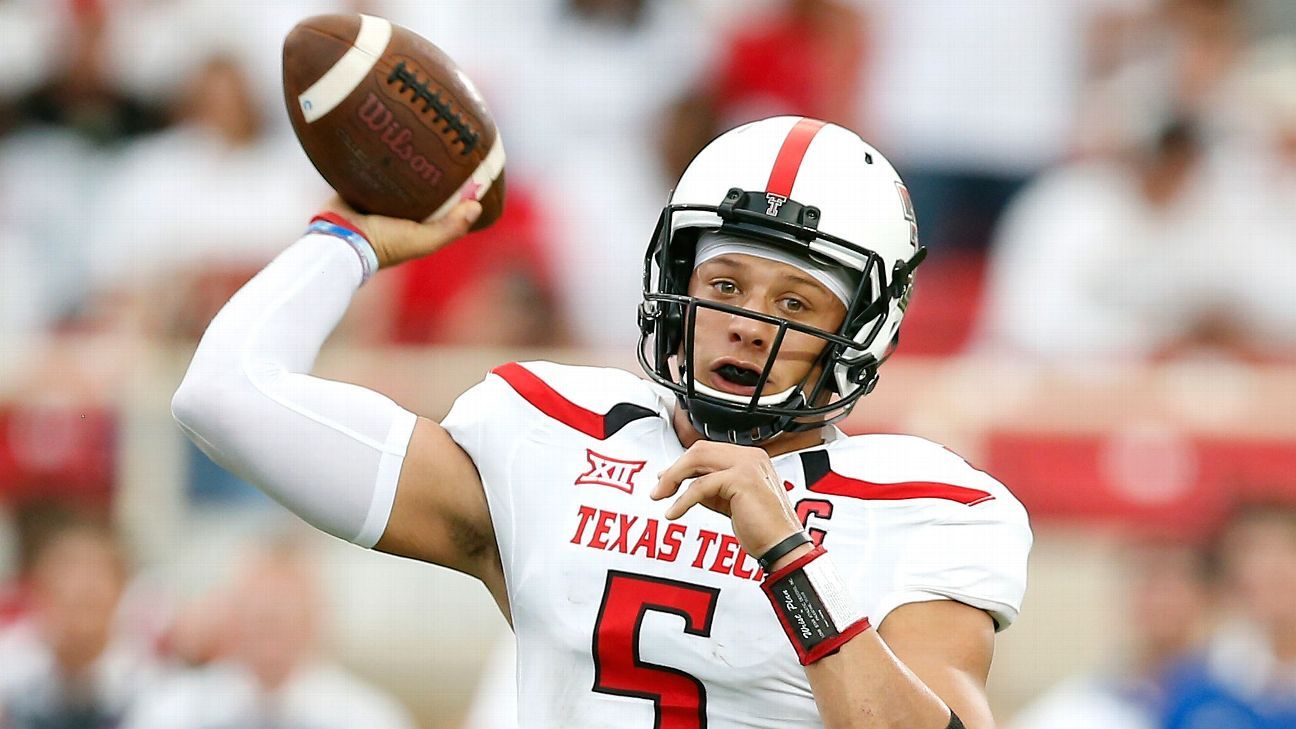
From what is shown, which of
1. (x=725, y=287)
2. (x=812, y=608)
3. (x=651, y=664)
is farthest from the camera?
(x=725, y=287)

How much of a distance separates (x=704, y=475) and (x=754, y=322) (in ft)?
1.20

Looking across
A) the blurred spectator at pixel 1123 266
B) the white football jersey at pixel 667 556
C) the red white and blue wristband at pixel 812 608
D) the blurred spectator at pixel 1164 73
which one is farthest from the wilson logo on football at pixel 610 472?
the blurred spectator at pixel 1164 73

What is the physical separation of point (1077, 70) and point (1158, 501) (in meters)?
2.32

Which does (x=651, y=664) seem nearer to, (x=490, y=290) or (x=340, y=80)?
(x=340, y=80)

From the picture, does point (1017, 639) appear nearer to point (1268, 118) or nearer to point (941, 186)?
point (941, 186)

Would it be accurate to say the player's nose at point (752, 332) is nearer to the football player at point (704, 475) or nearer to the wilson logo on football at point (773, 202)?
the football player at point (704, 475)

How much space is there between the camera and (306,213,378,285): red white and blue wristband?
9.48ft

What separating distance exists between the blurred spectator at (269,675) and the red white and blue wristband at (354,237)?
247 centimetres

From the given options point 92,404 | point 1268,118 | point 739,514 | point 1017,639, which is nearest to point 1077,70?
point 1268,118

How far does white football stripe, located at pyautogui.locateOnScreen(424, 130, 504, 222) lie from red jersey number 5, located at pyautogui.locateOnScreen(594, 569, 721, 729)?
2.39ft

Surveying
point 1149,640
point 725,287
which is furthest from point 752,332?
point 1149,640

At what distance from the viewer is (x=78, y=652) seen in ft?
17.8

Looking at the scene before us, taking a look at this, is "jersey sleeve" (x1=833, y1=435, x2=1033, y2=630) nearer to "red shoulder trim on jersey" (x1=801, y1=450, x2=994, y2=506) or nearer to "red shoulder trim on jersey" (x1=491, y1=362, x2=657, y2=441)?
"red shoulder trim on jersey" (x1=801, y1=450, x2=994, y2=506)

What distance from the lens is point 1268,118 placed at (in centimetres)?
707
